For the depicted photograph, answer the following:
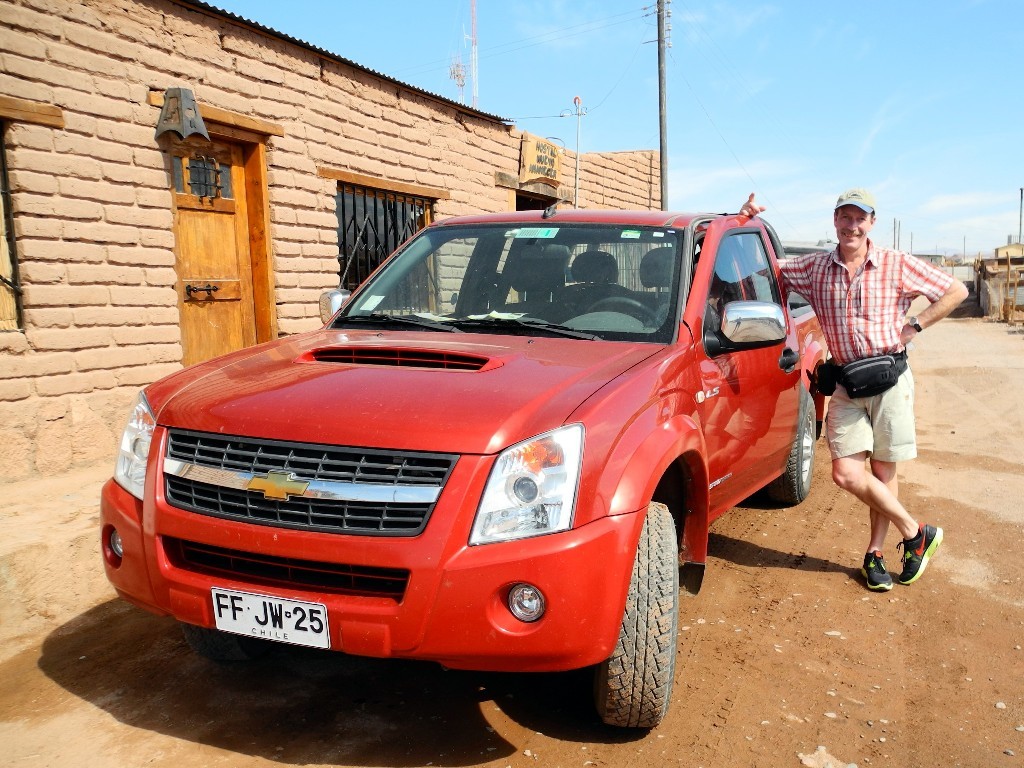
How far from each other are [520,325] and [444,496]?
4.05 ft

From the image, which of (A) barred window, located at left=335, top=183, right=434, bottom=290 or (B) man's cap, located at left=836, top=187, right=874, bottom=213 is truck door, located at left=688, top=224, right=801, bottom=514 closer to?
(B) man's cap, located at left=836, top=187, right=874, bottom=213

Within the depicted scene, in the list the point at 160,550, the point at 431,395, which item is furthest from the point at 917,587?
the point at 160,550

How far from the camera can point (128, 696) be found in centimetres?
312

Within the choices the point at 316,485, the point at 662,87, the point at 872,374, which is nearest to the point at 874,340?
the point at 872,374

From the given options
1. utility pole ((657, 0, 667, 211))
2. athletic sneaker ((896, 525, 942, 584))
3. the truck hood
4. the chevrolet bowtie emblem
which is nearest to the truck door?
the truck hood

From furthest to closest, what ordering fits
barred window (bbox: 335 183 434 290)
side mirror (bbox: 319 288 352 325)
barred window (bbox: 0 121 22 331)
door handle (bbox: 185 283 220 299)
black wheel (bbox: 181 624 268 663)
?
barred window (bbox: 335 183 434 290) → door handle (bbox: 185 283 220 299) → barred window (bbox: 0 121 22 331) → side mirror (bbox: 319 288 352 325) → black wheel (bbox: 181 624 268 663)

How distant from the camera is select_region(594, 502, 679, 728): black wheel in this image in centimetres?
257

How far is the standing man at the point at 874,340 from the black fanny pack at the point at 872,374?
2cm

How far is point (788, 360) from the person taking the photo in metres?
4.37

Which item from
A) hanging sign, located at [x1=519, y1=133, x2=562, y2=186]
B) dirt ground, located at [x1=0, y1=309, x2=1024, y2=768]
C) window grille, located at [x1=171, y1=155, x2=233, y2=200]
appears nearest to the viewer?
dirt ground, located at [x1=0, y1=309, x2=1024, y2=768]

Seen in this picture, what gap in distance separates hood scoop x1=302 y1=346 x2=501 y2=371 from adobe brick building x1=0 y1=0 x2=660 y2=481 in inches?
131

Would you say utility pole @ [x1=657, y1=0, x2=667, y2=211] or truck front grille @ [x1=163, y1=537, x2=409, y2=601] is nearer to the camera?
truck front grille @ [x1=163, y1=537, x2=409, y2=601]

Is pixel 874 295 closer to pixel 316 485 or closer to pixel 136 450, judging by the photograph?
pixel 316 485

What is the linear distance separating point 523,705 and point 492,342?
132cm
